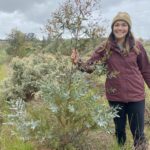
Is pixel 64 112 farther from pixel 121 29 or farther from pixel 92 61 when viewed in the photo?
pixel 121 29

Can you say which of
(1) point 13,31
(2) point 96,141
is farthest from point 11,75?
(1) point 13,31

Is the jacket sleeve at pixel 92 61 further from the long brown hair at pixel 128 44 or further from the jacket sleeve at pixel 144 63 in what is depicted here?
the jacket sleeve at pixel 144 63

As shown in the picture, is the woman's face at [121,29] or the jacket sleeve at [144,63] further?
the jacket sleeve at [144,63]

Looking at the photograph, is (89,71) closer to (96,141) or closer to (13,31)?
(96,141)

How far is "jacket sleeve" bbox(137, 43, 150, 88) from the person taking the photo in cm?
592

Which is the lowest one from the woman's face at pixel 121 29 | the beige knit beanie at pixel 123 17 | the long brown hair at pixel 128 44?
the long brown hair at pixel 128 44

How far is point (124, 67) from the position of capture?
589cm

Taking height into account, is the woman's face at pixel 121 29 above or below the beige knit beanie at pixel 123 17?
below

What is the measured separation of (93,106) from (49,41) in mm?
1017

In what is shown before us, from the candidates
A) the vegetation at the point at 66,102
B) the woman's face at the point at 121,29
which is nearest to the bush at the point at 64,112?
the vegetation at the point at 66,102

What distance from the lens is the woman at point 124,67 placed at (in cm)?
583

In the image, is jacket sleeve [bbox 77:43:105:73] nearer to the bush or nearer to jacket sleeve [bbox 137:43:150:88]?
the bush

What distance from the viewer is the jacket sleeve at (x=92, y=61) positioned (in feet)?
19.0

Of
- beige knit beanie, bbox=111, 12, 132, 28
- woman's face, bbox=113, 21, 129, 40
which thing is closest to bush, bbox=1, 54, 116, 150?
woman's face, bbox=113, 21, 129, 40
